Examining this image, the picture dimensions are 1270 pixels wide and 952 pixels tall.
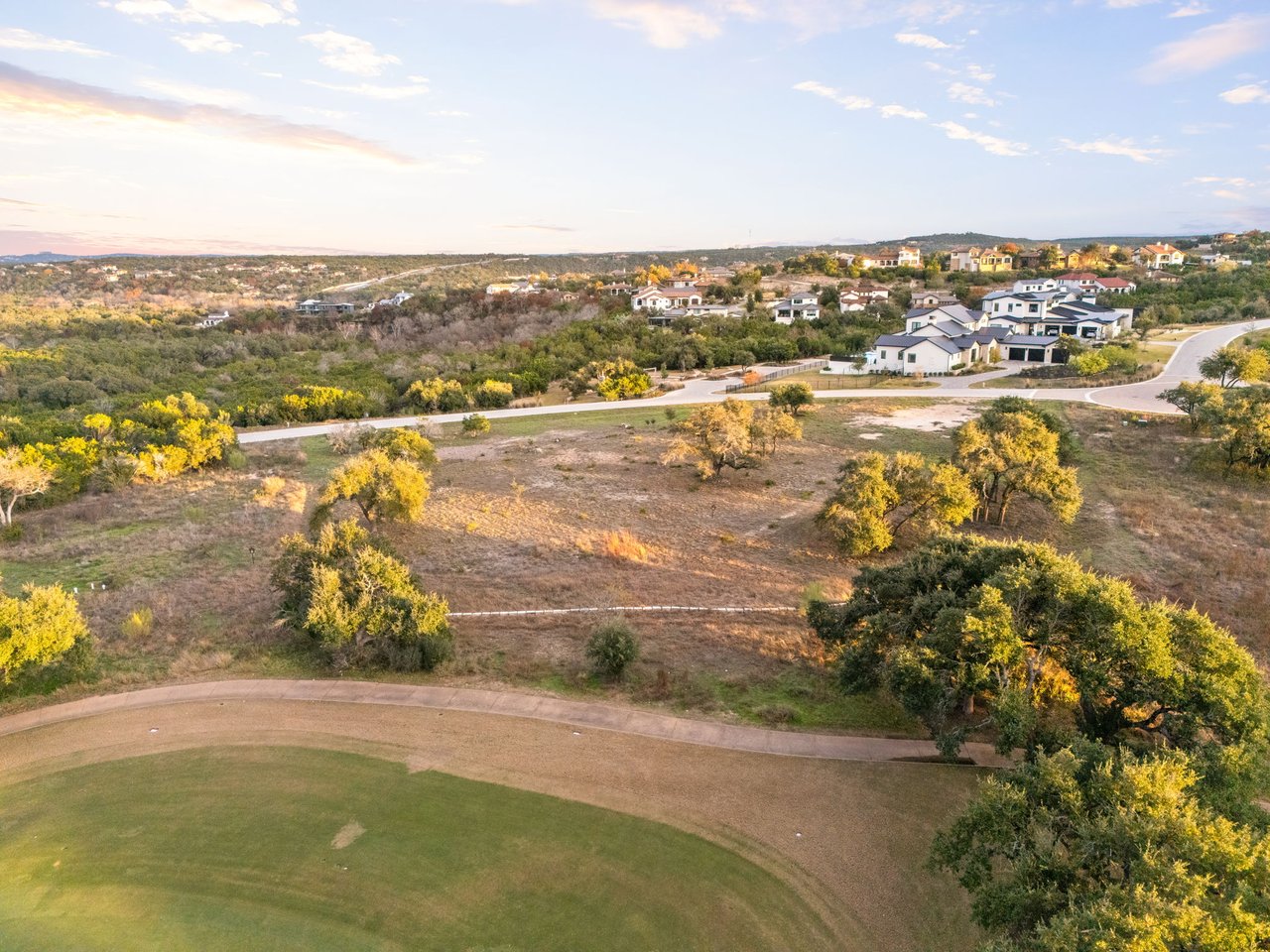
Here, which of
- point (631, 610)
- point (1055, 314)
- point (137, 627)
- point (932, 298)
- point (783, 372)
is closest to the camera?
point (137, 627)

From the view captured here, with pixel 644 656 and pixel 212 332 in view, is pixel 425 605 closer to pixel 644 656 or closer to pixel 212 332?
pixel 644 656

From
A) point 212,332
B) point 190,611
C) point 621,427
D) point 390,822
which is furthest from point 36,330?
point 390,822

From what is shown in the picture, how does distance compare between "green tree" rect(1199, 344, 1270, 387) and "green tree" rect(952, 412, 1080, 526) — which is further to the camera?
"green tree" rect(1199, 344, 1270, 387)

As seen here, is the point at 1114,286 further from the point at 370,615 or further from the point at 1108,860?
the point at 370,615

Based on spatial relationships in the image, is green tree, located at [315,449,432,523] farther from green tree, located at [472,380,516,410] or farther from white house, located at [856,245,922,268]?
white house, located at [856,245,922,268]

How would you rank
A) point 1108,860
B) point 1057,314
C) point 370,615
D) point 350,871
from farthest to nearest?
point 1057,314
point 370,615
point 350,871
point 1108,860

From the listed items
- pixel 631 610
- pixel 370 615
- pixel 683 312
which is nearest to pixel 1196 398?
pixel 631 610

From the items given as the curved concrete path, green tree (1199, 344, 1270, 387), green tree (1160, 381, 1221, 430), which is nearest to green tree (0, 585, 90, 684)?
the curved concrete path
